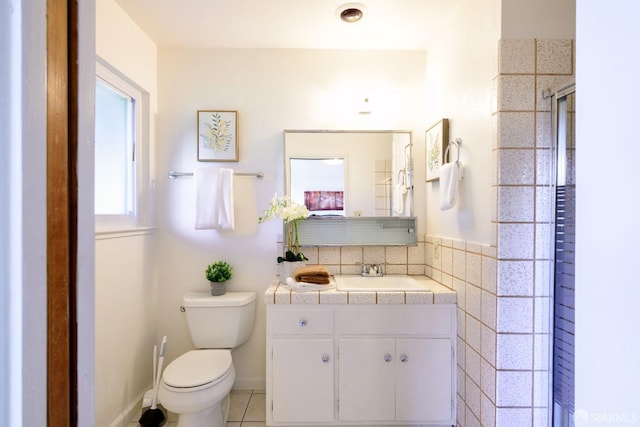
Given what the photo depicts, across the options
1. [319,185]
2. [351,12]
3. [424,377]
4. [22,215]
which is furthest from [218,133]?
[424,377]

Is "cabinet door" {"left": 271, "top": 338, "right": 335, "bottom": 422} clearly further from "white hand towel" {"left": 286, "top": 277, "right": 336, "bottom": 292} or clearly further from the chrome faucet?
the chrome faucet

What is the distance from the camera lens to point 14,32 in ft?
1.18

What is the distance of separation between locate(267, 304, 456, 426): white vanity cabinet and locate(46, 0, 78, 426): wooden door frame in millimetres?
1283

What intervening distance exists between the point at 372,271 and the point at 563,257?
1085 millimetres

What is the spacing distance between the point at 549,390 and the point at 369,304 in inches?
32.8

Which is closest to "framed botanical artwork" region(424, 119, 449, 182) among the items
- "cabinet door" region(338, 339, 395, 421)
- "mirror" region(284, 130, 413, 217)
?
"mirror" region(284, 130, 413, 217)

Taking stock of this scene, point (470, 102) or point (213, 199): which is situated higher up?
point (470, 102)

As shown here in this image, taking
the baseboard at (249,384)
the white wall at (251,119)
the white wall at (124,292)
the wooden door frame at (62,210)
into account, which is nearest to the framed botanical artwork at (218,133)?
the white wall at (251,119)

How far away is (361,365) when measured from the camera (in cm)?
168

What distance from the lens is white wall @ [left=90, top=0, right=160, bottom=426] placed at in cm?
158

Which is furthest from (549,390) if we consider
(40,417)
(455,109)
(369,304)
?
(40,417)
